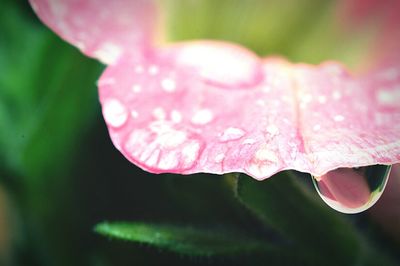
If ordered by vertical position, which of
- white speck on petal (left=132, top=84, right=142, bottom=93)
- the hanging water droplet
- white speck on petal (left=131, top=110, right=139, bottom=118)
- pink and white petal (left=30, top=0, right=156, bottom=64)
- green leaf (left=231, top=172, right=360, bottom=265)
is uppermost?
pink and white petal (left=30, top=0, right=156, bottom=64)

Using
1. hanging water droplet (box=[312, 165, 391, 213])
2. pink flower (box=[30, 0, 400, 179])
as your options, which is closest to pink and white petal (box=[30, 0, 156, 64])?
pink flower (box=[30, 0, 400, 179])

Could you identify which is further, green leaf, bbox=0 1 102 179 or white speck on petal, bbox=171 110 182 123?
green leaf, bbox=0 1 102 179

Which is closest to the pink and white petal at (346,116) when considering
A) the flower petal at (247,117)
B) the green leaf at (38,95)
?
the flower petal at (247,117)

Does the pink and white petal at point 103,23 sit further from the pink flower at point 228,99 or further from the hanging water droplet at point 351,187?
the hanging water droplet at point 351,187

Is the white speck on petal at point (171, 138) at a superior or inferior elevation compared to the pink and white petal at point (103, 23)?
inferior

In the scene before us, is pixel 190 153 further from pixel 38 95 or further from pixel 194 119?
pixel 38 95

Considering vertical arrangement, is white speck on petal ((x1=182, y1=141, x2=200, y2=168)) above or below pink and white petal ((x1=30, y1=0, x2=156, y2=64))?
below

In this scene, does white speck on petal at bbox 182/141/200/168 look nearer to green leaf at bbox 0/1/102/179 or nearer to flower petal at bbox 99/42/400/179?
flower petal at bbox 99/42/400/179

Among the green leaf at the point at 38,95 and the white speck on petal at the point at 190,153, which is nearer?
the white speck on petal at the point at 190,153
